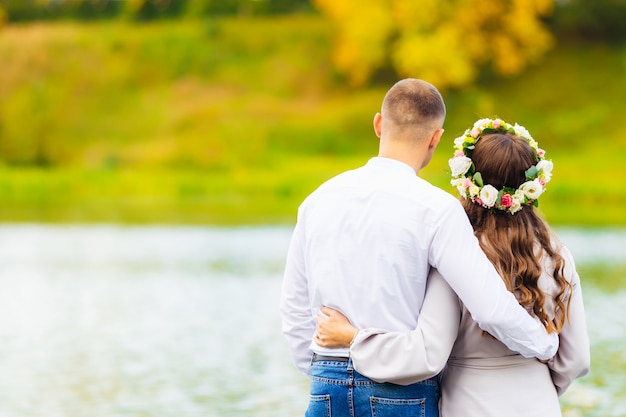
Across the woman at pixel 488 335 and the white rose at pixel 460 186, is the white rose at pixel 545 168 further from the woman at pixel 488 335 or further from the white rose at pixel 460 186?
the white rose at pixel 460 186

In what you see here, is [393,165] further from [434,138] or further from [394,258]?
[394,258]

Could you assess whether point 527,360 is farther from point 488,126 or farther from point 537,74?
point 537,74

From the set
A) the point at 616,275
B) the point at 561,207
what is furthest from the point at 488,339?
the point at 561,207

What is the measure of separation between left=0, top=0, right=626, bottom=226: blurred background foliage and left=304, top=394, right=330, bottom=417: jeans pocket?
20.5m

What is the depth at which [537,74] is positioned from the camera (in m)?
36.2

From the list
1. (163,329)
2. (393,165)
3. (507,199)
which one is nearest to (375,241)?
(393,165)

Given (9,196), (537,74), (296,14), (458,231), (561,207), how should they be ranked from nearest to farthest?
(458,231)
(561,207)
(9,196)
(537,74)
(296,14)

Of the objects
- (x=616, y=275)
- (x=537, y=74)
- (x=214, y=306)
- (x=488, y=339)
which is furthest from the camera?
(x=537, y=74)

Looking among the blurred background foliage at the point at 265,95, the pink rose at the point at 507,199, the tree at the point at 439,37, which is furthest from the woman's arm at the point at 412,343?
the tree at the point at 439,37

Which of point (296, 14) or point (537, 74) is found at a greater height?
point (296, 14)

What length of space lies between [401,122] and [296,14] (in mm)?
39923

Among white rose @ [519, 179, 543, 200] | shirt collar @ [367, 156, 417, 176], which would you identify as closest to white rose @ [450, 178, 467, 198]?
white rose @ [519, 179, 543, 200]

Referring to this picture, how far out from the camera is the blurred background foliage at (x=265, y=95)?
94.0 feet

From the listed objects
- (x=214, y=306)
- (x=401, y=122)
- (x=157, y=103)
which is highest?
(x=157, y=103)
